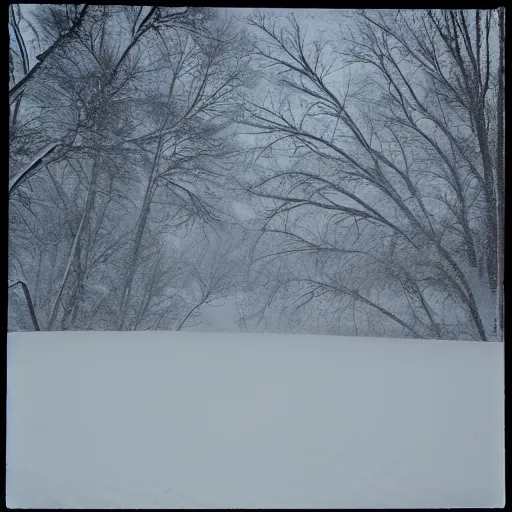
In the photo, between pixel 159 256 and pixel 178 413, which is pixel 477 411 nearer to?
pixel 178 413

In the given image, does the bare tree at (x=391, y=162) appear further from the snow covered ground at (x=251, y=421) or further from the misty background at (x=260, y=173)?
the snow covered ground at (x=251, y=421)

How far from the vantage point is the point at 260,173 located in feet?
14.7

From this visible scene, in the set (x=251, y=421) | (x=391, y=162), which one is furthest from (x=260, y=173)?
(x=251, y=421)

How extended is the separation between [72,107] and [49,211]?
2.83 ft

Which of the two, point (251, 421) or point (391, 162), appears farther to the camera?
point (391, 162)

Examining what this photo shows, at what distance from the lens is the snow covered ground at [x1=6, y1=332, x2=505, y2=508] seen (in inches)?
93.8

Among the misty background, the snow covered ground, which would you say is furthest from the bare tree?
the snow covered ground

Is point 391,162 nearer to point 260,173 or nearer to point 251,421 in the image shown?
point 260,173

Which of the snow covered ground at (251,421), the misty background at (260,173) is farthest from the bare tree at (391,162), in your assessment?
the snow covered ground at (251,421)

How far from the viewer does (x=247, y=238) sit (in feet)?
14.8

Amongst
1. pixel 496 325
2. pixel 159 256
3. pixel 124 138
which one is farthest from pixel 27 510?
pixel 496 325

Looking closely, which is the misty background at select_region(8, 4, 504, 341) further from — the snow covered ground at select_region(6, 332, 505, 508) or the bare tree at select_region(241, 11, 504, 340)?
the snow covered ground at select_region(6, 332, 505, 508)

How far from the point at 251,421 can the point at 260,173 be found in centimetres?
208

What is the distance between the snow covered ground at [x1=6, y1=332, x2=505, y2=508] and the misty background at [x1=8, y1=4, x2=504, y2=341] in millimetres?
279
